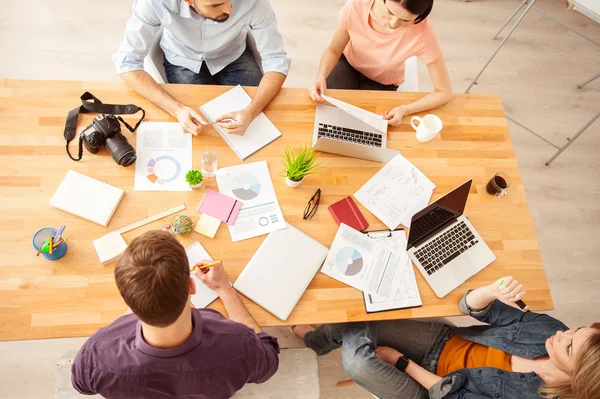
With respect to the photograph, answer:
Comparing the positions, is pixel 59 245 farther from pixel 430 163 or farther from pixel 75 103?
pixel 430 163

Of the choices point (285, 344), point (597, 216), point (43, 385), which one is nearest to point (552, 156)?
point (597, 216)

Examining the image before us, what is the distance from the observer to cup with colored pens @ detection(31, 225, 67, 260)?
1.39 metres

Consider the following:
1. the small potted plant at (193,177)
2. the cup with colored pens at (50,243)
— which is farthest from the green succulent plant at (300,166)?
the cup with colored pens at (50,243)

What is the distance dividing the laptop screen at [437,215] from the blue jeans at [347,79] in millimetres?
910

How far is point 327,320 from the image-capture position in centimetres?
150

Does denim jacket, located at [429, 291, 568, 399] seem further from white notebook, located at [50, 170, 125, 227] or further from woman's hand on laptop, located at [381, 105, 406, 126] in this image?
white notebook, located at [50, 170, 125, 227]

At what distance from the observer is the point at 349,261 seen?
62.8 inches

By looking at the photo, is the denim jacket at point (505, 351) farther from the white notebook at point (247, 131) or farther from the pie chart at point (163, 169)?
the pie chart at point (163, 169)

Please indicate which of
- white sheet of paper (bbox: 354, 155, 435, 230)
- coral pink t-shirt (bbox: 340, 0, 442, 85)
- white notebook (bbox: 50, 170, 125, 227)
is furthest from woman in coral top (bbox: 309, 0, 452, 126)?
white notebook (bbox: 50, 170, 125, 227)

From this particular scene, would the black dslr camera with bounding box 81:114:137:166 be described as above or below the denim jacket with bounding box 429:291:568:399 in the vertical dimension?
above

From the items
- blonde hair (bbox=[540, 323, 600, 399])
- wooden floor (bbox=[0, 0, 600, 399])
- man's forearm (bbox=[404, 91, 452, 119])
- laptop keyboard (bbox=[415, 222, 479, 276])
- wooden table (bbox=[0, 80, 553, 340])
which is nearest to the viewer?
blonde hair (bbox=[540, 323, 600, 399])

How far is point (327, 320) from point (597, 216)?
2.40 metres

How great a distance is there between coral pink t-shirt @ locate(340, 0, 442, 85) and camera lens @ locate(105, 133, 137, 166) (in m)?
1.16

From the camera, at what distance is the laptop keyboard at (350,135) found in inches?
71.2
